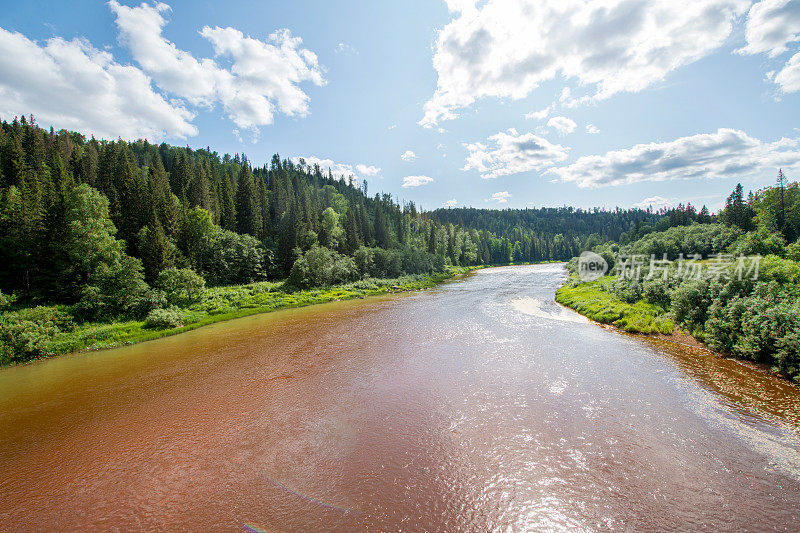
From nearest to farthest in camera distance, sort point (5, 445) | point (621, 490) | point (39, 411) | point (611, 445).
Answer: point (621, 490) < point (611, 445) < point (5, 445) < point (39, 411)

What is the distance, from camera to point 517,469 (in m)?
9.53

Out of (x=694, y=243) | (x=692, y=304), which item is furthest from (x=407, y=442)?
(x=694, y=243)

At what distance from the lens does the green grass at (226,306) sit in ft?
83.9

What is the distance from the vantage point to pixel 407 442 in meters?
11.0

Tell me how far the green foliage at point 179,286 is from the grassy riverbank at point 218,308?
1097 millimetres

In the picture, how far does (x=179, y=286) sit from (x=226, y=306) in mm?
5472

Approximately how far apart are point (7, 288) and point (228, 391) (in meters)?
37.7

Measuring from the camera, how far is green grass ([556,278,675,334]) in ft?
77.6

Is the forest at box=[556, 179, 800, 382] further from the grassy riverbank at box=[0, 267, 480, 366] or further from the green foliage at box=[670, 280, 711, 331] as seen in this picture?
the grassy riverbank at box=[0, 267, 480, 366]

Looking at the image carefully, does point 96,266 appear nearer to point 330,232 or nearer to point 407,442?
point 407,442

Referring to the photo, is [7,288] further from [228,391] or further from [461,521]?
[461,521]

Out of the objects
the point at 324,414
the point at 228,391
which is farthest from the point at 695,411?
the point at 228,391

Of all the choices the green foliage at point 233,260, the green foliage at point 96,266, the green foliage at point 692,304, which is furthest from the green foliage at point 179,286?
the green foliage at point 692,304

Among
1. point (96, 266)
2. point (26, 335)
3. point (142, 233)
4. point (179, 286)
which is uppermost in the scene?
point (142, 233)
